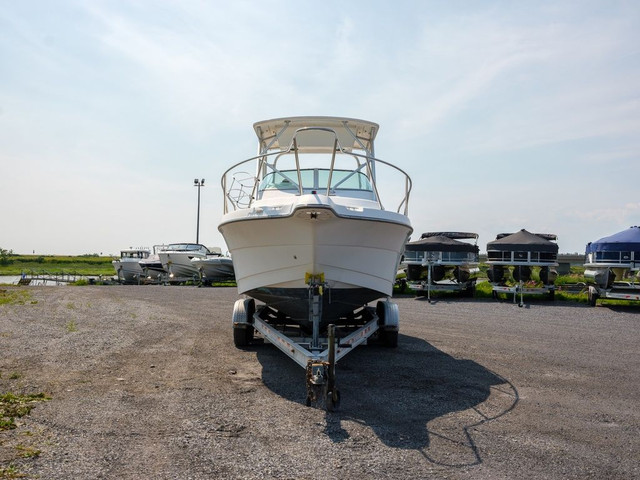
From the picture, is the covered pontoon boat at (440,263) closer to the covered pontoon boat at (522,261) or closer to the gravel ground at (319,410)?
the covered pontoon boat at (522,261)

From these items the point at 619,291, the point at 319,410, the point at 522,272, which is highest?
the point at 522,272

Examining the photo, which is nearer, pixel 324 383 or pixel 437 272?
pixel 324 383

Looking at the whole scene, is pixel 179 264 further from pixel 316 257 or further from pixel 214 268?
pixel 316 257

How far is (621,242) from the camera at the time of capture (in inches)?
607

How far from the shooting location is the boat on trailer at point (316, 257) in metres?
6.48

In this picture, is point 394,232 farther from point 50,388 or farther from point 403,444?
point 50,388

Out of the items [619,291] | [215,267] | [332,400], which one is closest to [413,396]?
[332,400]

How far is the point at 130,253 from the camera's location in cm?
3753

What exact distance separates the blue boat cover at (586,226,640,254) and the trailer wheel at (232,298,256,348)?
1131 centimetres

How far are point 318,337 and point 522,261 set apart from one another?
12227 millimetres

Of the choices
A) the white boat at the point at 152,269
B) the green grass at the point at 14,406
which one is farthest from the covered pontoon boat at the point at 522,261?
the white boat at the point at 152,269

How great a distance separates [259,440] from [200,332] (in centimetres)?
593

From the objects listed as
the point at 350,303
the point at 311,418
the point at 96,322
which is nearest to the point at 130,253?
the point at 96,322

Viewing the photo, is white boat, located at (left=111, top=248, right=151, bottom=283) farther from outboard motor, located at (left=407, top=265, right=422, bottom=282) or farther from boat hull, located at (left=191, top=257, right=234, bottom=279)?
outboard motor, located at (left=407, top=265, right=422, bottom=282)
